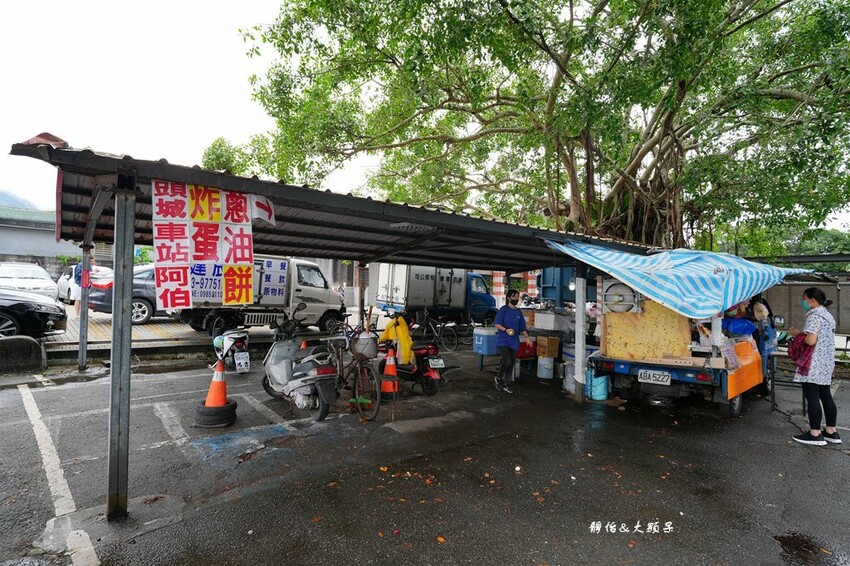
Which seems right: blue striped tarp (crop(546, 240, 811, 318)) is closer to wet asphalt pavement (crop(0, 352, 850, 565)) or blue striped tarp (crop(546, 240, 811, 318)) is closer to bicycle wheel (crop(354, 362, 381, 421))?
wet asphalt pavement (crop(0, 352, 850, 565))

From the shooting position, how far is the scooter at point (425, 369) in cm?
670

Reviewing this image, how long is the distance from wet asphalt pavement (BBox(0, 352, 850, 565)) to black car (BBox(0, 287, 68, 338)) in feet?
8.82

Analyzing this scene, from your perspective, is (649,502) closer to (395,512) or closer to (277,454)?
(395,512)

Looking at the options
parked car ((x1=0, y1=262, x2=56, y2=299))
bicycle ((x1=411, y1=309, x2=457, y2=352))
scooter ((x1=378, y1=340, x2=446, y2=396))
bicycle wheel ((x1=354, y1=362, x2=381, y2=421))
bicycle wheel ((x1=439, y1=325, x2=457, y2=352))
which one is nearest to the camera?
bicycle wheel ((x1=354, y1=362, x2=381, y2=421))

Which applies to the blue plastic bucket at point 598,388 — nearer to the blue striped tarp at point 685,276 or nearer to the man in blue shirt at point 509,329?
the man in blue shirt at point 509,329

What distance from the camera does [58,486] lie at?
3586 mm

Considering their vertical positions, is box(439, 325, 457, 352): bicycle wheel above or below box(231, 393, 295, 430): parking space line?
above

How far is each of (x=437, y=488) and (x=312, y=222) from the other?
11.9ft

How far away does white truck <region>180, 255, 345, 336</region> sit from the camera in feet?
34.0

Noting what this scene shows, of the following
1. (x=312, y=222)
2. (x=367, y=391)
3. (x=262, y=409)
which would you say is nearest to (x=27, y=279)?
(x=262, y=409)

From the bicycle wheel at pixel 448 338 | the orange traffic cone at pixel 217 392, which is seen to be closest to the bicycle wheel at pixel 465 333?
the bicycle wheel at pixel 448 338

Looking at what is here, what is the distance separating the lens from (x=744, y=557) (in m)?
2.84

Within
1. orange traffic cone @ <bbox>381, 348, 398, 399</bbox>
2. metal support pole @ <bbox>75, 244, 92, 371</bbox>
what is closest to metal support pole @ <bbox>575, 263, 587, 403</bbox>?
orange traffic cone @ <bbox>381, 348, 398, 399</bbox>

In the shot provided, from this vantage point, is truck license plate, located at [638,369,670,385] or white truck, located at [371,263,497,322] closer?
truck license plate, located at [638,369,670,385]
